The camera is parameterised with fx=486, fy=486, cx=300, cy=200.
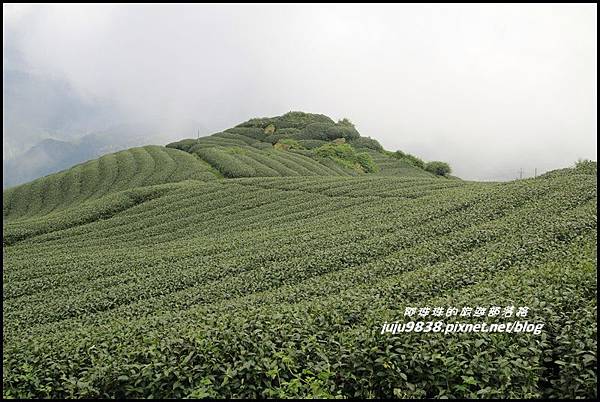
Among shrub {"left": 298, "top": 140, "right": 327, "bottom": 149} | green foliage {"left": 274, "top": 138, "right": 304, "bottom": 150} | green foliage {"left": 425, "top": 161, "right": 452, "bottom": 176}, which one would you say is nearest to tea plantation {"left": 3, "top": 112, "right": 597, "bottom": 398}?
green foliage {"left": 274, "top": 138, "right": 304, "bottom": 150}

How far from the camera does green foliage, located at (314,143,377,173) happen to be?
7729 cm

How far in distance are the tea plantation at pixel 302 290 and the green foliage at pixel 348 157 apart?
124 feet

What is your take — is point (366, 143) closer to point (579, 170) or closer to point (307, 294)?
point (579, 170)

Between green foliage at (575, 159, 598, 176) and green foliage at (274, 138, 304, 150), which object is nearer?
green foliage at (575, 159, 598, 176)

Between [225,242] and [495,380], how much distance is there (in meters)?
18.9

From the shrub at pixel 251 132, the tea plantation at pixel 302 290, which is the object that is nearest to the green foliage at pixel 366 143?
the shrub at pixel 251 132

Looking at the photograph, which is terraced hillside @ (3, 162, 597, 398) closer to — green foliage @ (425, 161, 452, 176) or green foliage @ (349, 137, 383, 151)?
green foliage @ (425, 161, 452, 176)

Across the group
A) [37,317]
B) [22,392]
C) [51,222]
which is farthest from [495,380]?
[51,222]

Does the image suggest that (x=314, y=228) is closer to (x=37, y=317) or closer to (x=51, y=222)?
(x=37, y=317)

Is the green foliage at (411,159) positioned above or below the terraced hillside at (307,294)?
above

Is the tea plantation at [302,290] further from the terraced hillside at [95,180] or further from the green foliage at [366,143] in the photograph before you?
the green foliage at [366,143]

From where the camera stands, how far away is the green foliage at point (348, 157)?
254ft

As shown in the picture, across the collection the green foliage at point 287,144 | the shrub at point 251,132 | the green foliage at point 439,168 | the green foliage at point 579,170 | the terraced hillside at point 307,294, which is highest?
the shrub at point 251,132

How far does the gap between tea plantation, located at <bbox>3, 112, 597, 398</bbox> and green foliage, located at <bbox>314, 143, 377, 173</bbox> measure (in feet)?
124
